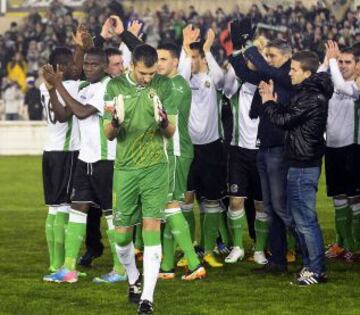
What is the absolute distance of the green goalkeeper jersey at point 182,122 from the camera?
12.1 m

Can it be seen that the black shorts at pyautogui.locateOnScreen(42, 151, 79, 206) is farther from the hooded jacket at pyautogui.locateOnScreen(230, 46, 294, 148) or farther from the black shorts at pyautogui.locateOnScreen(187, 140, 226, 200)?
the hooded jacket at pyautogui.locateOnScreen(230, 46, 294, 148)

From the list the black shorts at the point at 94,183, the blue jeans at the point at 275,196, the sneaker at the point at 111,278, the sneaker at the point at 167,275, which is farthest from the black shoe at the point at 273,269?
the black shorts at the point at 94,183

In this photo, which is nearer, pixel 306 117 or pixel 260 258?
pixel 306 117

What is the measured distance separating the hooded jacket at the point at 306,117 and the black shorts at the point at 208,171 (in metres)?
2.14

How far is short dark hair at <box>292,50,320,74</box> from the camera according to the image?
1157cm

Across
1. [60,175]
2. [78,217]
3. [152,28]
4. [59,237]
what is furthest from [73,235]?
[152,28]

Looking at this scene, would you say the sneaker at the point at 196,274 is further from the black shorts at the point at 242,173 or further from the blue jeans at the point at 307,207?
the black shorts at the point at 242,173

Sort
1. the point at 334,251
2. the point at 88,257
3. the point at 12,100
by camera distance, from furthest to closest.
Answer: the point at 12,100 < the point at 334,251 < the point at 88,257

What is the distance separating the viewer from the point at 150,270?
9984mm

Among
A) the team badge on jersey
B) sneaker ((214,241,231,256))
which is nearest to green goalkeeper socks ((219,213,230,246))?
sneaker ((214,241,231,256))

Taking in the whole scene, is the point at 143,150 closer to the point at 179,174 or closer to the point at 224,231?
the point at 179,174

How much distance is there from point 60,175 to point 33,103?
21.9 metres

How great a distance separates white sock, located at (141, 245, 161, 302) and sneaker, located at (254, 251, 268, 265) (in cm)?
349

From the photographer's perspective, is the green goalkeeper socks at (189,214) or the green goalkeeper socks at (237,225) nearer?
the green goalkeeper socks at (189,214)
